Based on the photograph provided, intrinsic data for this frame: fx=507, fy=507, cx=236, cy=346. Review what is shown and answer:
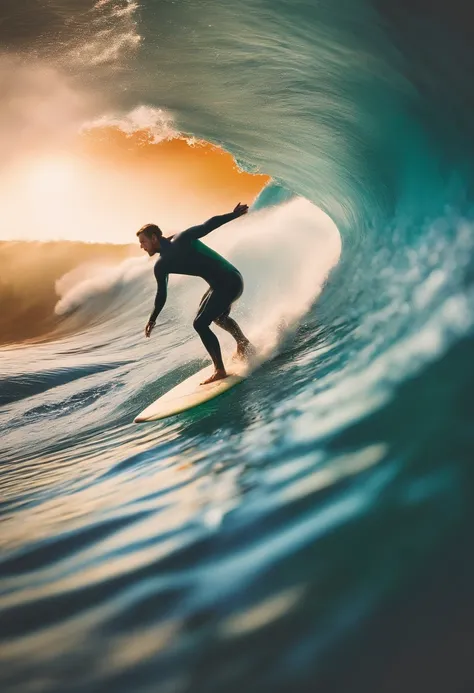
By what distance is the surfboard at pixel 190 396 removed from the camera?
4309 millimetres

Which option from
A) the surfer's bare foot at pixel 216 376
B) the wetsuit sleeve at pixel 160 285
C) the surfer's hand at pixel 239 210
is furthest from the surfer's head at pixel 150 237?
the surfer's bare foot at pixel 216 376

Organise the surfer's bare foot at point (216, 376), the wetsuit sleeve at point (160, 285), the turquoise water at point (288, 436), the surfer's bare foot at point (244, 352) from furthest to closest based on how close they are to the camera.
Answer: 1. the surfer's bare foot at point (244, 352)
2. the surfer's bare foot at point (216, 376)
3. the wetsuit sleeve at point (160, 285)
4. the turquoise water at point (288, 436)

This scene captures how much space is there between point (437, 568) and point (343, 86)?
3.99 metres

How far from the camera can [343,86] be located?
418cm

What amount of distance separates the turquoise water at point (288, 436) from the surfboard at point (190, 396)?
18 centimetres

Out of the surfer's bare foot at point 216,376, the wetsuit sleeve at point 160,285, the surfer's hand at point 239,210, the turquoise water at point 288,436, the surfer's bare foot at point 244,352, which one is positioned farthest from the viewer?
the surfer's bare foot at point 244,352

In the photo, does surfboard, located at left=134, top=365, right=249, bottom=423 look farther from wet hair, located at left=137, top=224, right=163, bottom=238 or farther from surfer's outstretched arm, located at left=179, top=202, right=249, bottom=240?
wet hair, located at left=137, top=224, right=163, bottom=238

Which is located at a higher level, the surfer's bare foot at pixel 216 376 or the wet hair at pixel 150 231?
the wet hair at pixel 150 231

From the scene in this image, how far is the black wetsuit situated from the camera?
173 inches

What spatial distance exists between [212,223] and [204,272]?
1.56 feet

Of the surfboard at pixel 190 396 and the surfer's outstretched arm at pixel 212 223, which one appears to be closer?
the surfer's outstretched arm at pixel 212 223

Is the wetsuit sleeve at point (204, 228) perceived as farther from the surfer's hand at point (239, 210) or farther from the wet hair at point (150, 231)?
the wet hair at point (150, 231)

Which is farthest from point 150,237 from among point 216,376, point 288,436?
point 288,436

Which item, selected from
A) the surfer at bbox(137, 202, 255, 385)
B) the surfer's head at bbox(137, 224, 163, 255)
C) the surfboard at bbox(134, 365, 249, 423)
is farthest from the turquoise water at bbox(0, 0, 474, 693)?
the surfer's head at bbox(137, 224, 163, 255)
